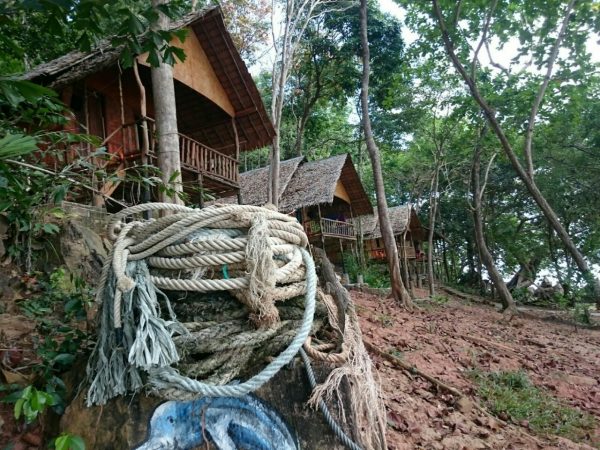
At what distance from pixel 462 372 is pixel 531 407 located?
89 centimetres

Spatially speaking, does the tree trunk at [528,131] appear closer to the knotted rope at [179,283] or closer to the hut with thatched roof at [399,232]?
the hut with thatched roof at [399,232]

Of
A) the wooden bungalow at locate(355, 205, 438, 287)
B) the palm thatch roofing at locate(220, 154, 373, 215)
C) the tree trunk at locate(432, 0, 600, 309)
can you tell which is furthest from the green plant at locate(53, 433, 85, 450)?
the wooden bungalow at locate(355, 205, 438, 287)

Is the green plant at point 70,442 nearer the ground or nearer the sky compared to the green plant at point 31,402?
nearer the ground

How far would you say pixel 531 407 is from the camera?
12.4 feet

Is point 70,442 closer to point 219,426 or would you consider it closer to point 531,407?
point 219,426

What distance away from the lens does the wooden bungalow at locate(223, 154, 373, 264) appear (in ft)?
48.9

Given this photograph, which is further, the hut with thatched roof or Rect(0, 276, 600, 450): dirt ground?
the hut with thatched roof

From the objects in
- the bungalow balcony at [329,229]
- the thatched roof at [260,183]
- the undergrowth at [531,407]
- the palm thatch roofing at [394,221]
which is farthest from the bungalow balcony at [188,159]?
the palm thatch roofing at [394,221]

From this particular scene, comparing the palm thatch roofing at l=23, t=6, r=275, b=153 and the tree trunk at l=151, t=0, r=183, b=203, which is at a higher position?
the palm thatch roofing at l=23, t=6, r=275, b=153

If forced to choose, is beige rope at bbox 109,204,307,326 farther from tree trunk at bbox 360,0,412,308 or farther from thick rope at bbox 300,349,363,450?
tree trunk at bbox 360,0,412,308

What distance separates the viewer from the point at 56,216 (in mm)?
3812

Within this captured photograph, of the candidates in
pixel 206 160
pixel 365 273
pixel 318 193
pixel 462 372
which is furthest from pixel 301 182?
pixel 462 372

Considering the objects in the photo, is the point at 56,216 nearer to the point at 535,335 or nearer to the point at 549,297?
the point at 535,335

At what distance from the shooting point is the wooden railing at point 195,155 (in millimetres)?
8297
